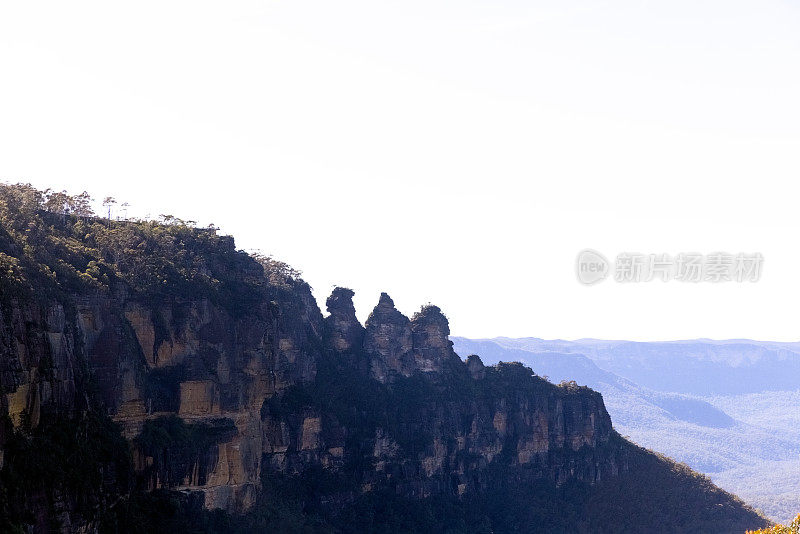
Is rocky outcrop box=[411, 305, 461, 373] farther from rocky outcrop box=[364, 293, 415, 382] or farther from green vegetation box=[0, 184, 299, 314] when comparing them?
green vegetation box=[0, 184, 299, 314]

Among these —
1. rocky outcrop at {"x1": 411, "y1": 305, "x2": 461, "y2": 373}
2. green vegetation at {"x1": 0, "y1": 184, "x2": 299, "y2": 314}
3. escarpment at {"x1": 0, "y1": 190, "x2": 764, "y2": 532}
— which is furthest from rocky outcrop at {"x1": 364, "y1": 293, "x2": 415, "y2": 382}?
green vegetation at {"x1": 0, "y1": 184, "x2": 299, "y2": 314}

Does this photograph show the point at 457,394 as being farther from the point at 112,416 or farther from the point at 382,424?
the point at 112,416

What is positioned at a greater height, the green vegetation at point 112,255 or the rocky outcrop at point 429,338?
the green vegetation at point 112,255

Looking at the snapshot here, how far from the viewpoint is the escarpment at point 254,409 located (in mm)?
49719

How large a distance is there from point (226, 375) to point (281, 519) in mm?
12727

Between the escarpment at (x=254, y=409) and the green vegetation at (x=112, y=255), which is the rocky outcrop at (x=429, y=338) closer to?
the escarpment at (x=254, y=409)

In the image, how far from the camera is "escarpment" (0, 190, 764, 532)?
49719 millimetres

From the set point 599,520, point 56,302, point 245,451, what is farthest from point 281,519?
point 599,520

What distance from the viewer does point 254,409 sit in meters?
69.9

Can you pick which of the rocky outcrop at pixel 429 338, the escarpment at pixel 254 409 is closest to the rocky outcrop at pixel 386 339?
the escarpment at pixel 254 409

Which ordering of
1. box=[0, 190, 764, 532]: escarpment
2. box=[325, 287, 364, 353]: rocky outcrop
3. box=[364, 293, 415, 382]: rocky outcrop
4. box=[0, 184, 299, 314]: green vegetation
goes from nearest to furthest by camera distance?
box=[0, 190, 764, 532]: escarpment < box=[0, 184, 299, 314]: green vegetation < box=[325, 287, 364, 353]: rocky outcrop < box=[364, 293, 415, 382]: rocky outcrop

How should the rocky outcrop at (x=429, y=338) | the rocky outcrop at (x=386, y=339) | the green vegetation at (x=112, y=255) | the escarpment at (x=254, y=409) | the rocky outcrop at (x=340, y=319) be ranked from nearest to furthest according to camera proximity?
the escarpment at (x=254, y=409) < the green vegetation at (x=112, y=255) < the rocky outcrop at (x=340, y=319) < the rocky outcrop at (x=386, y=339) < the rocky outcrop at (x=429, y=338)

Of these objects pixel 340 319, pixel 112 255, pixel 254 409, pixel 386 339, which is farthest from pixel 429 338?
pixel 112 255

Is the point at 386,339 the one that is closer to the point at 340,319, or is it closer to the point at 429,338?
the point at 340,319
